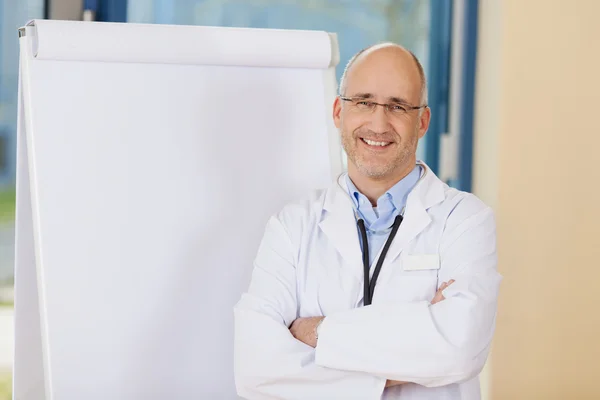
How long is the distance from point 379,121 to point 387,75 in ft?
0.34

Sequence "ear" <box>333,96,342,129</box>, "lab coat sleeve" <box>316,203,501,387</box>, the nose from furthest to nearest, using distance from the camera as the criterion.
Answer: "ear" <box>333,96,342,129</box>
the nose
"lab coat sleeve" <box>316,203,501,387</box>

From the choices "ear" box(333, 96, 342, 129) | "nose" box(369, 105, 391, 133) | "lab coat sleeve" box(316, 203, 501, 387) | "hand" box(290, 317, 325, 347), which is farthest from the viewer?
"ear" box(333, 96, 342, 129)

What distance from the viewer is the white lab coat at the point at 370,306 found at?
1.66 meters

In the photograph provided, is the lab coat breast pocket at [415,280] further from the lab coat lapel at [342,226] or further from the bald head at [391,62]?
the bald head at [391,62]

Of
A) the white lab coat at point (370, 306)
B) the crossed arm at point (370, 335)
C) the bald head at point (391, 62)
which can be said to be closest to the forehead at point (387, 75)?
the bald head at point (391, 62)

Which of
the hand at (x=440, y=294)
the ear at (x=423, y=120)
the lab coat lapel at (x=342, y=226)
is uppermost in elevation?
the ear at (x=423, y=120)

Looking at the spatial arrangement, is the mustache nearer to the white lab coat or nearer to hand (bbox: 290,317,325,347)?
the white lab coat

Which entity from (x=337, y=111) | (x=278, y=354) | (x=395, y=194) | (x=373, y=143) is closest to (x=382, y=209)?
(x=395, y=194)

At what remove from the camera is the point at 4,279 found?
111 inches

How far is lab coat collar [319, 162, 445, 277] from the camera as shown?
1835mm

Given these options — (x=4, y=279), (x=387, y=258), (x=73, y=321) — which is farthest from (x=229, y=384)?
(x=4, y=279)

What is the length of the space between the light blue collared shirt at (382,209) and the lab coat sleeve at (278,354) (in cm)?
19

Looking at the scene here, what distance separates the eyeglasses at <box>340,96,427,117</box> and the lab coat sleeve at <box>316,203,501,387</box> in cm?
39

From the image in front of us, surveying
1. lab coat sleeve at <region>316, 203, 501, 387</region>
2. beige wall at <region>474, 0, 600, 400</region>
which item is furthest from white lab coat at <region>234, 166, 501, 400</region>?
beige wall at <region>474, 0, 600, 400</region>
